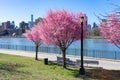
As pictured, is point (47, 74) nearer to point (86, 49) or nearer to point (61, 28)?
point (61, 28)

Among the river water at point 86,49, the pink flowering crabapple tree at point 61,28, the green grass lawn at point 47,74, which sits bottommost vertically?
the green grass lawn at point 47,74

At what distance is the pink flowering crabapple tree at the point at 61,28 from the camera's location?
28.8 m

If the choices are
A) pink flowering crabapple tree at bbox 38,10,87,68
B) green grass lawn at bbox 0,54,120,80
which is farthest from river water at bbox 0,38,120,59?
green grass lawn at bbox 0,54,120,80

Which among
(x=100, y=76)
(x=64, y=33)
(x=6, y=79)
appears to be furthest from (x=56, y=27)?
(x=6, y=79)

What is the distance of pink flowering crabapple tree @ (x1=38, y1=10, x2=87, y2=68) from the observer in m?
28.8

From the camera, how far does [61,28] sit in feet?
93.7

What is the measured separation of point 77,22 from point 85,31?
6.09ft

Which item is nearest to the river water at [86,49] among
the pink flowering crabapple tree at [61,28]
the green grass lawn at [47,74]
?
the pink flowering crabapple tree at [61,28]

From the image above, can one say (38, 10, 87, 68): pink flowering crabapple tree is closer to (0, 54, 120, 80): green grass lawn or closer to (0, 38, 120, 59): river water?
(0, 54, 120, 80): green grass lawn

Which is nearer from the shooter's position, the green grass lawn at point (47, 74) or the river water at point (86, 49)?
the green grass lawn at point (47, 74)

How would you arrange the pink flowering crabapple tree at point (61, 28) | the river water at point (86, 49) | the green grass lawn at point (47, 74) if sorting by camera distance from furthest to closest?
the river water at point (86, 49)
the pink flowering crabapple tree at point (61, 28)
the green grass lawn at point (47, 74)

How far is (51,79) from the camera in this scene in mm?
17938

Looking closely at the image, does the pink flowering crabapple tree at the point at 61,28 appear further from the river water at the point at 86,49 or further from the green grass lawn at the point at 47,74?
the river water at the point at 86,49

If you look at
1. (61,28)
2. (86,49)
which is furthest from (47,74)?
(86,49)
